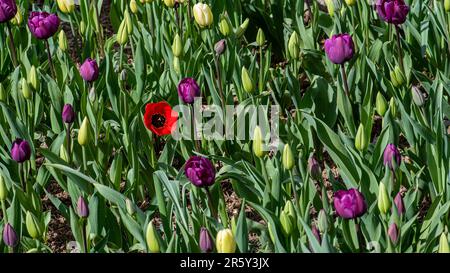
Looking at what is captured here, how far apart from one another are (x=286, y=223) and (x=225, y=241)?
0.24 meters

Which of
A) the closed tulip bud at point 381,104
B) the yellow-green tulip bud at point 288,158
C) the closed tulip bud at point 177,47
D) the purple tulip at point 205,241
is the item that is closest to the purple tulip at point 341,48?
the closed tulip bud at point 381,104

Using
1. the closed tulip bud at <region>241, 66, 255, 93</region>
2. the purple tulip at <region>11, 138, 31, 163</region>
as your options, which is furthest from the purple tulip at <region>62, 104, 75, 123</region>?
the closed tulip bud at <region>241, 66, 255, 93</region>

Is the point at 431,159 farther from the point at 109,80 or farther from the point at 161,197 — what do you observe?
the point at 109,80

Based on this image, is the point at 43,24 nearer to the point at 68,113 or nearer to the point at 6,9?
the point at 6,9

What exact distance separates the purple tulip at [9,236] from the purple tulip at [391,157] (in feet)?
3.04

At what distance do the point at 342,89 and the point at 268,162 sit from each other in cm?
43

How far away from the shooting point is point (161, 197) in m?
2.53

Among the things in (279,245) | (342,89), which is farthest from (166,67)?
(279,245)

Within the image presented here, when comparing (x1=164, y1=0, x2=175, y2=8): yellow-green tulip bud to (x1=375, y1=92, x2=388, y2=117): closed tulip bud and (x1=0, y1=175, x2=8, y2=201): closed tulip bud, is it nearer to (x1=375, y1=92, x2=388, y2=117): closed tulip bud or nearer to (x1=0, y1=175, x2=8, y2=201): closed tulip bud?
(x1=375, y1=92, x2=388, y2=117): closed tulip bud

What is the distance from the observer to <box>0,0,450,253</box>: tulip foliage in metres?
2.38

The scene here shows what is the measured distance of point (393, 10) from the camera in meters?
3.01

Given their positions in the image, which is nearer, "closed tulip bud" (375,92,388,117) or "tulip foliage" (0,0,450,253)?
"tulip foliage" (0,0,450,253)

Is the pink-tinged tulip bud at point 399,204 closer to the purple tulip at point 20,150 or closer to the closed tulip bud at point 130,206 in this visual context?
the closed tulip bud at point 130,206


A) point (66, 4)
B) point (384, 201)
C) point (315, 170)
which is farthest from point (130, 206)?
point (66, 4)
